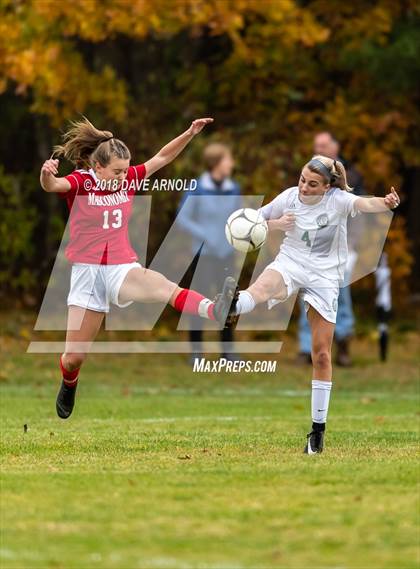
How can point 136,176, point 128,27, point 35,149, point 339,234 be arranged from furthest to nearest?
point 35,149, point 128,27, point 136,176, point 339,234

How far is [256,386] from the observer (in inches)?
616

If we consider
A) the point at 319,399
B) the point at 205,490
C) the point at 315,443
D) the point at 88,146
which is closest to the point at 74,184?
the point at 88,146

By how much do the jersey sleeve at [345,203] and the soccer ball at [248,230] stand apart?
54 centimetres

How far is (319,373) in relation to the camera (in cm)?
880

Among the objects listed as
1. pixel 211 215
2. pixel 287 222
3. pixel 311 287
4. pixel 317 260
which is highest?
pixel 211 215

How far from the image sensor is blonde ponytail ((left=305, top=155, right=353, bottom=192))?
888cm

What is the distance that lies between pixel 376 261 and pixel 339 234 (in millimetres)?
9997

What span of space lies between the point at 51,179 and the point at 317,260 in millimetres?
1793

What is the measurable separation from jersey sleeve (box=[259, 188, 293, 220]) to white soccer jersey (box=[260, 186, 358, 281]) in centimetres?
15

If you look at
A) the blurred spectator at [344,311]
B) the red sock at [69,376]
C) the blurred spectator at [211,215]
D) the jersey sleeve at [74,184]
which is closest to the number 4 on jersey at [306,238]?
the jersey sleeve at [74,184]

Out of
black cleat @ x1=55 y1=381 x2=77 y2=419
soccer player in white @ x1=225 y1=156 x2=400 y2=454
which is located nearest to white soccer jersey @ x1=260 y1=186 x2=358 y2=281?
soccer player in white @ x1=225 y1=156 x2=400 y2=454

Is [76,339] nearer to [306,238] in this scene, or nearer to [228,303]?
[228,303]

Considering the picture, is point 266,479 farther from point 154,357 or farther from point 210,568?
point 154,357

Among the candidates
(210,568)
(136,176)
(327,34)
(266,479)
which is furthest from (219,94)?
(210,568)
